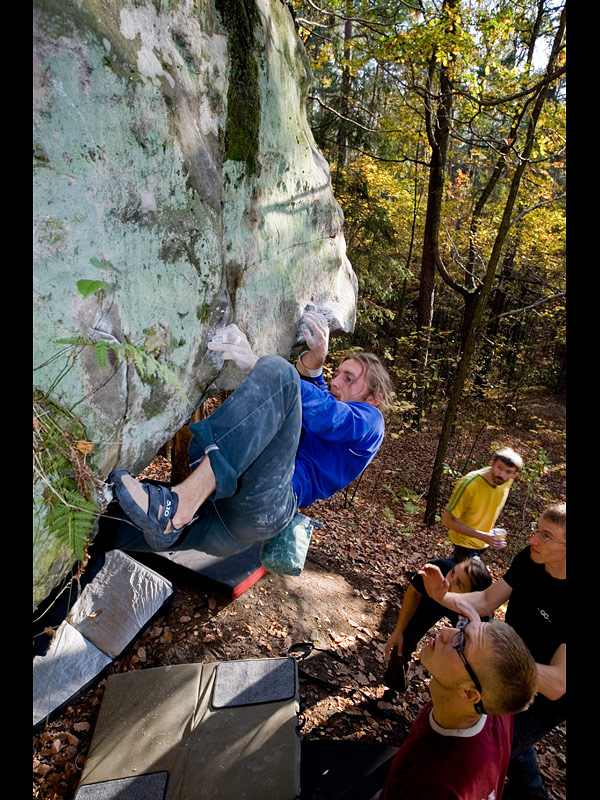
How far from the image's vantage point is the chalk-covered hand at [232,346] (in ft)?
10.9

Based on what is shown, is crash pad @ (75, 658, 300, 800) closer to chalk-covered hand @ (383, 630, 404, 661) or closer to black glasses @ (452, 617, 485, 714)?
chalk-covered hand @ (383, 630, 404, 661)

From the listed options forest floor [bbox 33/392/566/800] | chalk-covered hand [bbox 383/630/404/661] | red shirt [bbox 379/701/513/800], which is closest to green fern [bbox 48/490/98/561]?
red shirt [bbox 379/701/513/800]

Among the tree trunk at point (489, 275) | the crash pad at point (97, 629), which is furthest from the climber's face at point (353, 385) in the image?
the tree trunk at point (489, 275)

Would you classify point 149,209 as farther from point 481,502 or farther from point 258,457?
point 481,502

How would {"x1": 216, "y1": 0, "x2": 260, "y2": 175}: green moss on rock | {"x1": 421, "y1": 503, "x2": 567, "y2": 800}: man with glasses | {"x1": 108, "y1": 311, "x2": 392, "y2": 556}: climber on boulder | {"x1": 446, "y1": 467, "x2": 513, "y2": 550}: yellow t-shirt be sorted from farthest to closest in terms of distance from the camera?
{"x1": 446, "y1": 467, "x2": 513, "y2": 550}: yellow t-shirt < {"x1": 216, "y1": 0, "x2": 260, "y2": 175}: green moss on rock < {"x1": 421, "y1": 503, "x2": 567, "y2": 800}: man with glasses < {"x1": 108, "y1": 311, "x2": 392, "y2": 556}: climber on boulder

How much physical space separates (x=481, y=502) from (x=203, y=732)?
350 centimetres

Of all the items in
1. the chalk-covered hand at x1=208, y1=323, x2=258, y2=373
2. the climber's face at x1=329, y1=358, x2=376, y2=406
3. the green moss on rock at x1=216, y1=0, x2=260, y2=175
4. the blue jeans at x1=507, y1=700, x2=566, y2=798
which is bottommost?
the blue jeans at x1=507, y1=700, x2=566, y2=798

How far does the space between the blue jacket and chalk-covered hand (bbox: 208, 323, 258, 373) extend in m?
0.48

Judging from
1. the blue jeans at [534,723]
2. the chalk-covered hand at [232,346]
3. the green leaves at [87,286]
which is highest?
the green leaves at [87,286]

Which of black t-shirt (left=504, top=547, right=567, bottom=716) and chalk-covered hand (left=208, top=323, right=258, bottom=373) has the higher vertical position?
chalk-covered hand (left=208, top=323, right=258, bottom=373)

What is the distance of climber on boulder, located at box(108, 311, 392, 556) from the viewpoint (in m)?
2.50

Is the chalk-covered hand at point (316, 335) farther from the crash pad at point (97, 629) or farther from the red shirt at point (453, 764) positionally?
the crash pad at point (97, 629)

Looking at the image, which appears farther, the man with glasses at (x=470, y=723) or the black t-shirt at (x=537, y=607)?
the black t-shirt at (x=537, y=607)
